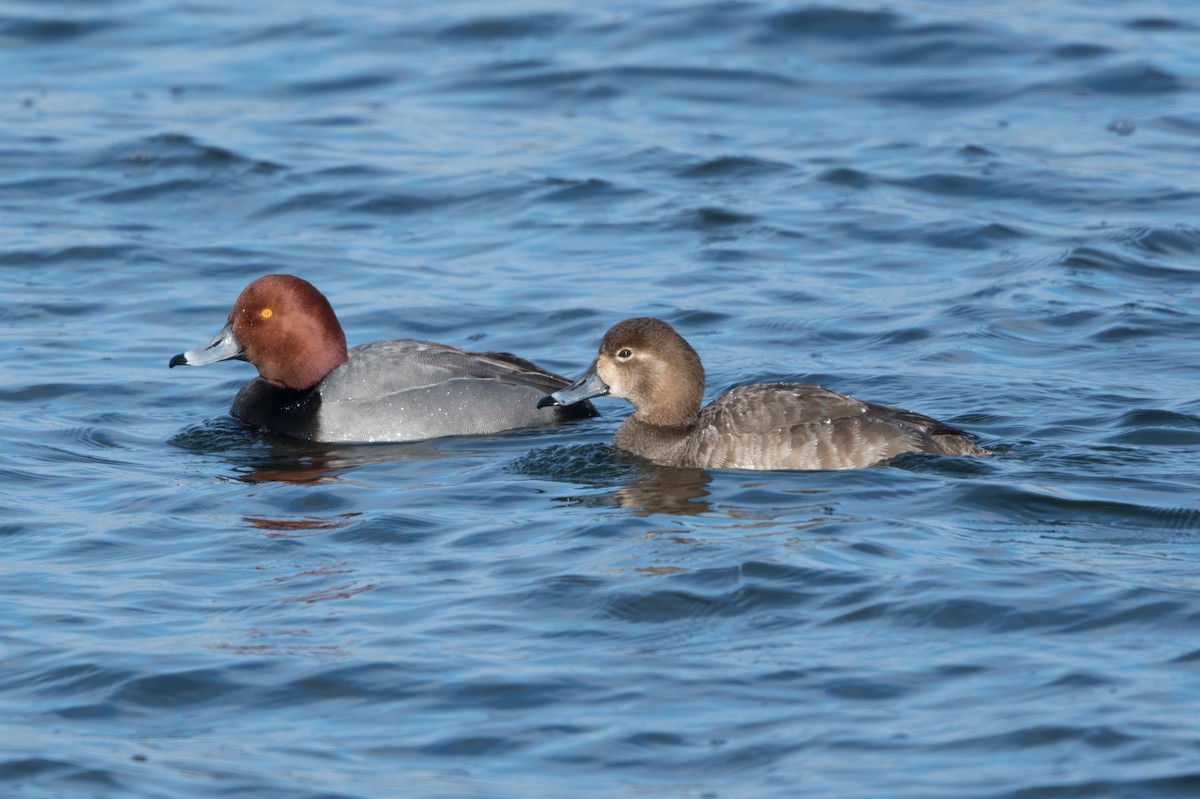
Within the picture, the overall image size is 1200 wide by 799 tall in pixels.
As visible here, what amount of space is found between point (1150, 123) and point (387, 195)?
7490 millimetres

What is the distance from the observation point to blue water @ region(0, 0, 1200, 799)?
6449mm

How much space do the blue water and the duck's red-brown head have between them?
0.46 m

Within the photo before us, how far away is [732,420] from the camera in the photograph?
961 centimetres

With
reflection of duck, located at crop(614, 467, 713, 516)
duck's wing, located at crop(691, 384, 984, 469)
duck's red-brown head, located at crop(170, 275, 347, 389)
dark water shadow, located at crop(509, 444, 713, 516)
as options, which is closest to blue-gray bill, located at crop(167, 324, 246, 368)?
duck's red-brown head, located at crop(170, 275, 347, 389)

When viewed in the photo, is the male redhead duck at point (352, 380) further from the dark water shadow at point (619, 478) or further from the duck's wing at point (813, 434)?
the duck's wing at point (813, 434)

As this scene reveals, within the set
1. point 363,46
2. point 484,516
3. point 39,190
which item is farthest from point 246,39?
point 484,516

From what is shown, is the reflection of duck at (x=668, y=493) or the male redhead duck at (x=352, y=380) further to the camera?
the male redhead duck at (x=352, y=380)

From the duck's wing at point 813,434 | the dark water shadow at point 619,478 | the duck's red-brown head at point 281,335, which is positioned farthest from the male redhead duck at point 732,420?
the duck's red-brown head at point 281,335

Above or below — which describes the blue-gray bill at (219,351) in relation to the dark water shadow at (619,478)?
above

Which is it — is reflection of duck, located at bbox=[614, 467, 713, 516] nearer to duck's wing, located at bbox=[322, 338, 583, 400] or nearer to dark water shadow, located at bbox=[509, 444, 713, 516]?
dark water shadow, located at bbox=[509, 444, 713, 516]

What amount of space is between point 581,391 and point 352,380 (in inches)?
66.4

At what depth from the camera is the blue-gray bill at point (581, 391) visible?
10.1 meters

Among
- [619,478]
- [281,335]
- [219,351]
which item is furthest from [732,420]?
[219,351]

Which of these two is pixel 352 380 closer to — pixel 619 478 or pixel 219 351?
pixel 219 351
